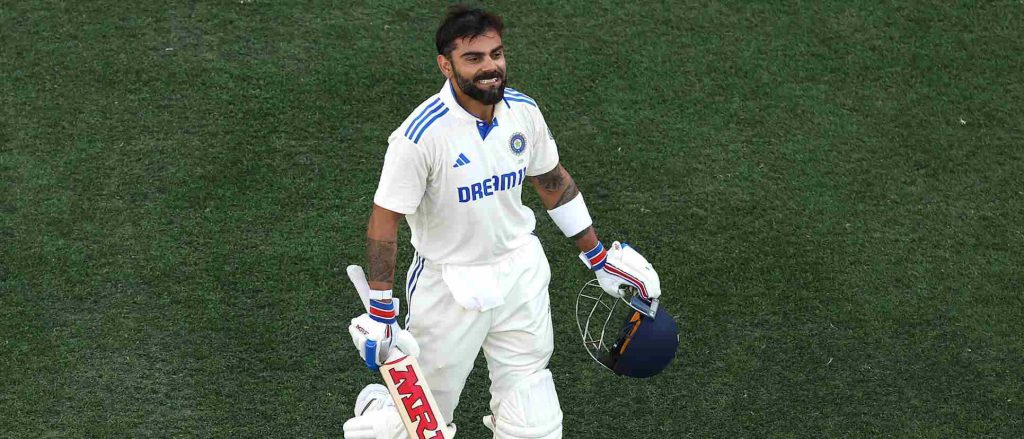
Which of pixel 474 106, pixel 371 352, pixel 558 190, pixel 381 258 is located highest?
pixel 474 106

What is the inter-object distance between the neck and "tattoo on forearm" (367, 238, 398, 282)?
628 mm

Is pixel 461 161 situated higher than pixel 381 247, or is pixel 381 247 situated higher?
pixel 461 161

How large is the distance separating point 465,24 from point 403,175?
0.64 meters

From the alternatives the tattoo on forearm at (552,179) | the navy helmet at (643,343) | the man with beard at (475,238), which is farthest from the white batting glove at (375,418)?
the tattoo on forearm at (552,179)

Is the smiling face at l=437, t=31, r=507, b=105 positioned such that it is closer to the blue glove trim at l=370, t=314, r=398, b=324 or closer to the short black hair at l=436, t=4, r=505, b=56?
the short black hair at l=436, t=4, r=505, b=56

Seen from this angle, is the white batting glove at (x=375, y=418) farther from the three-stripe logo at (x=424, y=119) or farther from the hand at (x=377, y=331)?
the three-stripe logo at (x=424, y=119)

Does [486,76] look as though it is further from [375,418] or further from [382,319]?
[375,418]

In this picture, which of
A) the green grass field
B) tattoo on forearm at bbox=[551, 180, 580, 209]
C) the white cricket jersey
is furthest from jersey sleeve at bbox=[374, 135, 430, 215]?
the green grass field

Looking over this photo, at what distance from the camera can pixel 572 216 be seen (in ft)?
17.3

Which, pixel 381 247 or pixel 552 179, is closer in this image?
pixel 381 247

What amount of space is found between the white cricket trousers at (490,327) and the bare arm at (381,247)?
27 centimetres

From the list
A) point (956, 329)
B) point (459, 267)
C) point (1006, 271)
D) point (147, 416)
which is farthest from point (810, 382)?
point (147, 416)

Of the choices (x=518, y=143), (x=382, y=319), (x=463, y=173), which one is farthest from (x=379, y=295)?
(x=518, y=143)

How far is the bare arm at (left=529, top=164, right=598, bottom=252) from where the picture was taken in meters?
5.18
